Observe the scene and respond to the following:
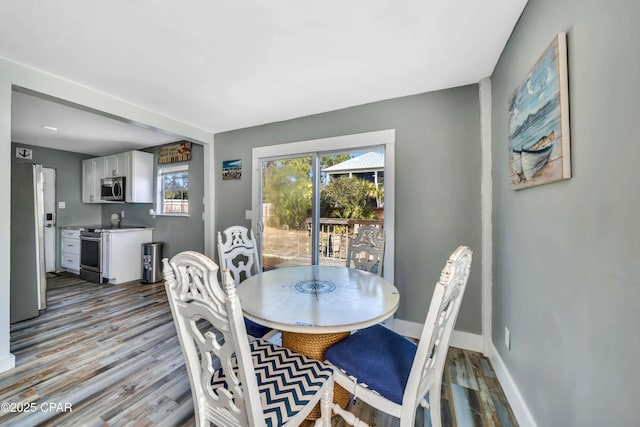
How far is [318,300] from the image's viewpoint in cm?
146

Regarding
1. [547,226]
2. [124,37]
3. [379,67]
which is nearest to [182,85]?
[124,37]

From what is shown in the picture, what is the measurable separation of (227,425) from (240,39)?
6.92 feet

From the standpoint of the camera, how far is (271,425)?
898 millimetres

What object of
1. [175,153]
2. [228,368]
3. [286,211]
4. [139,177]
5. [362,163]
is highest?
[175,153]

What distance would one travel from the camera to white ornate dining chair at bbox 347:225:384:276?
2.29m

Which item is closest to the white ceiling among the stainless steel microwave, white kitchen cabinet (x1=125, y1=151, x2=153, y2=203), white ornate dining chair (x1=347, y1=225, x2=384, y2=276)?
white ornate dining chair (x1=347, y1=225, x2=384, y2=276)

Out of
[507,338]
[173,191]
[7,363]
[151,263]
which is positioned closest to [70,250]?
[151,263]

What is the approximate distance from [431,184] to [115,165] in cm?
534

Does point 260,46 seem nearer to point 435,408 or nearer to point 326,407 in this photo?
point 326,407

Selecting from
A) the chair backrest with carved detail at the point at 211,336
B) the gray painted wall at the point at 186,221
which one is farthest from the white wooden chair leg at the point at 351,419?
the gray painted wall at the point at 186,221

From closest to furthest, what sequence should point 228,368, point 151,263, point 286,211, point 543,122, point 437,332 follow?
point 228,368 < point 437,332 < point 543,122 < point 286,211 < point 151,263

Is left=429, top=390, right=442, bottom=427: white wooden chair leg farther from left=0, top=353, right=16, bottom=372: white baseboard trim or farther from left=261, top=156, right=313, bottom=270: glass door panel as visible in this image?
left=0, top=353, right=16, bottom=372: white baseboard trim

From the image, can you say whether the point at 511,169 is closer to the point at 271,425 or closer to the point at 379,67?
the point at 379,67

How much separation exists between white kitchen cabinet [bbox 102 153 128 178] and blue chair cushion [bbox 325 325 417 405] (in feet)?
16.2
